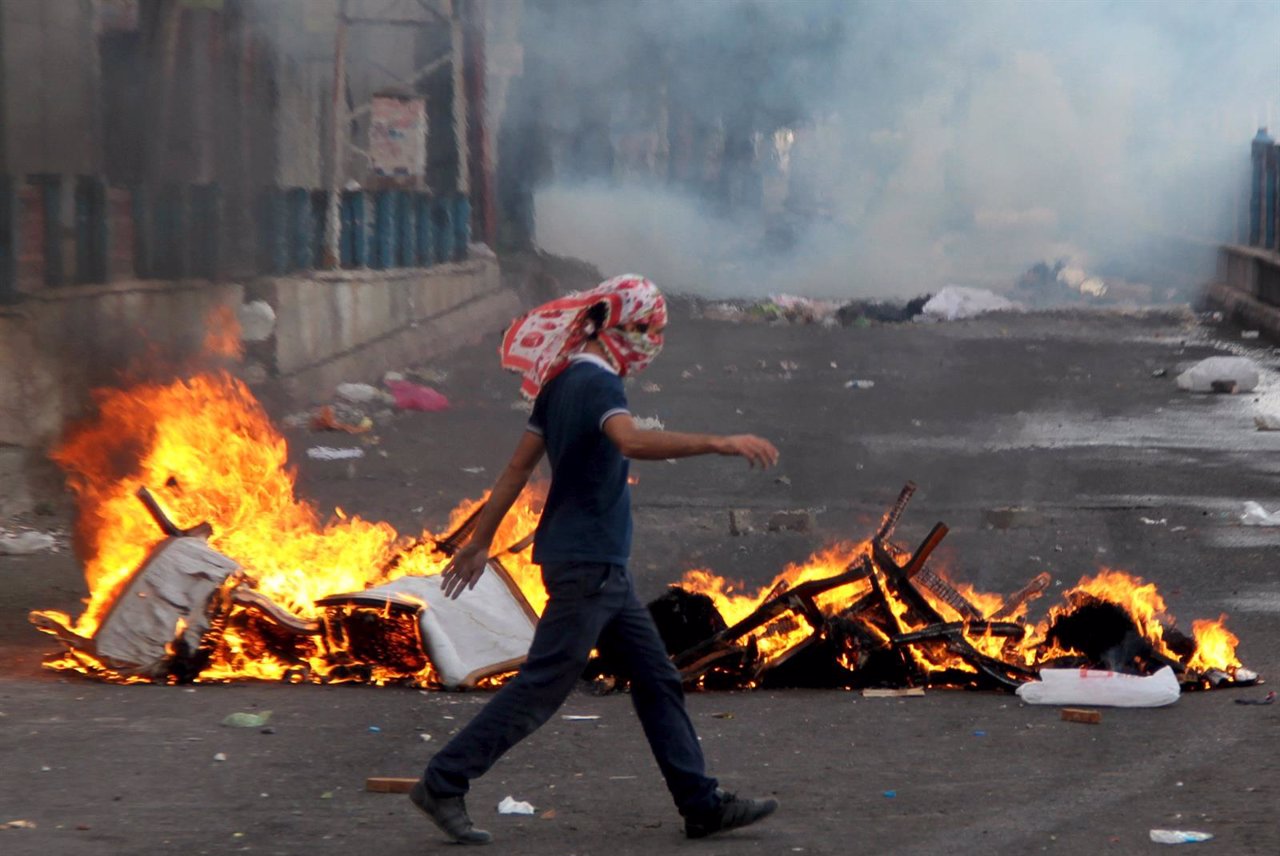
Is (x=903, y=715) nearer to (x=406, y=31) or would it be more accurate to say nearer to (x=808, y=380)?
(x=808, y=380)

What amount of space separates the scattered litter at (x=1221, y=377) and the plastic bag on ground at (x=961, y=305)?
22.7 ft

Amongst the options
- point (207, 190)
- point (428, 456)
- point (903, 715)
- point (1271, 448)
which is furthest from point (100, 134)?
point (903, 715)

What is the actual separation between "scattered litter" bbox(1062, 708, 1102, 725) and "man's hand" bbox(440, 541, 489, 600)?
1965 millimetres

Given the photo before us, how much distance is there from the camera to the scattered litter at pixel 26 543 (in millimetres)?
8320

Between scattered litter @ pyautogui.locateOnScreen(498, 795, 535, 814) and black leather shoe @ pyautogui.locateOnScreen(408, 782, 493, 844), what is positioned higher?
black leather shoe @ pyautogui.locateOnScreen(408, 782, 493, 844)

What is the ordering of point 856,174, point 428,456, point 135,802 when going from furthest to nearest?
point 856,174, point 428,456, point 135,802

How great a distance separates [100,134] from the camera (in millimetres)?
12500

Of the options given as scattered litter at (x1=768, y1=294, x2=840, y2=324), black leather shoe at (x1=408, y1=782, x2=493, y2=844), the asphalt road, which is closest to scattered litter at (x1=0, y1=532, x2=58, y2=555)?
the asphalt road

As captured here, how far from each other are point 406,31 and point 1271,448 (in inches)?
515

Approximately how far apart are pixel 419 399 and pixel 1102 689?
8.26 meters

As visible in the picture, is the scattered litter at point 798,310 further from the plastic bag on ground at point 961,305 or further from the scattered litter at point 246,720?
the scattered litter at point 246,720

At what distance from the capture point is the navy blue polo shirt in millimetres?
4164

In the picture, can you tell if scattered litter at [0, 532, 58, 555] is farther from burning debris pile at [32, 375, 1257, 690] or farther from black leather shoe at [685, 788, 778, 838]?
black leather shoe at [685, 788, 778, 838]

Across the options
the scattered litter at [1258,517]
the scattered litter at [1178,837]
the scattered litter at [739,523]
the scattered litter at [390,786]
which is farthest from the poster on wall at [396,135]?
the scattered litter at [1178,837]
